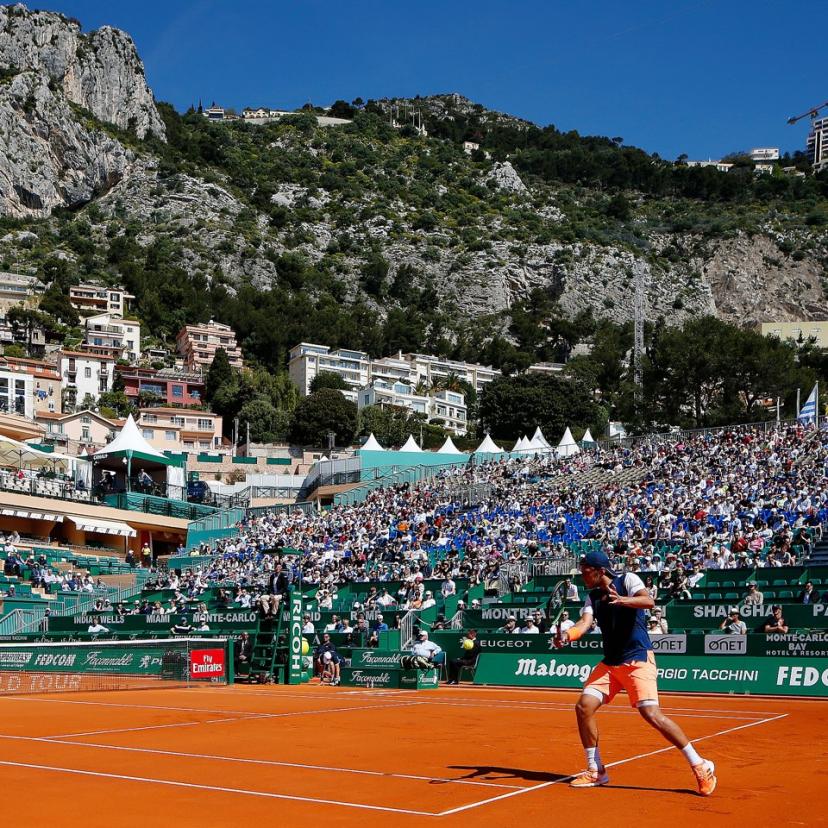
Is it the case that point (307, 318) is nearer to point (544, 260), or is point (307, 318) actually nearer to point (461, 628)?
point (544, 260)

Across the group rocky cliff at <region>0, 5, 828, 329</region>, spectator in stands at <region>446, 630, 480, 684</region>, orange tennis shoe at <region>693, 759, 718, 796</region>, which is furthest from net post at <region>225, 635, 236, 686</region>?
rocky cliff at <region>0, 5, 828, 329</region>

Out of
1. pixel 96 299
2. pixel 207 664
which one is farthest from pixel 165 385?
pixel 207 664

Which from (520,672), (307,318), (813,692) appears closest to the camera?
(813,692)

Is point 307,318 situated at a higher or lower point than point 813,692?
higher

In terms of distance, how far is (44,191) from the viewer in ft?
556

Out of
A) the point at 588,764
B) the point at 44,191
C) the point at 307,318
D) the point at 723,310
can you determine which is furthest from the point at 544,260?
the point at 588,764

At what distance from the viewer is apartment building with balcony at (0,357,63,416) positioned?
111 metres

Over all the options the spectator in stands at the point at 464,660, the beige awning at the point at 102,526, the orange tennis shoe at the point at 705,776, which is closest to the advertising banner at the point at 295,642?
the spectator in stands at the point at 464,660

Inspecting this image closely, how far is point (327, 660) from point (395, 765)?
51.8ft


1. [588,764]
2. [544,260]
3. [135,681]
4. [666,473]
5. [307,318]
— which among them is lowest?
[135,681]

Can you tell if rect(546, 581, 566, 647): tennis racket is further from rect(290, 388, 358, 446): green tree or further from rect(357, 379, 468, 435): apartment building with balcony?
rect(357, 379, 468, 435): apartment building with balcony

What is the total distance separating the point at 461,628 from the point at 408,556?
36.0ft

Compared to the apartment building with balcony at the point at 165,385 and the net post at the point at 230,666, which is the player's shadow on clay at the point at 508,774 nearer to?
the net post at the point at 230,666

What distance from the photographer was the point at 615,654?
875 centimetres
